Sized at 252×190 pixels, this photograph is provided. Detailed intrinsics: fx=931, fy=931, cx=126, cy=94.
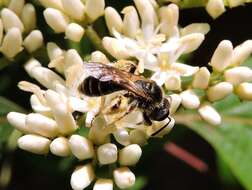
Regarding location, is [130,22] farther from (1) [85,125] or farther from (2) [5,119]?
(2) [5,119]

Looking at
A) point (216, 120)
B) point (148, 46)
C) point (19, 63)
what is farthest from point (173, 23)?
point (19, 63)

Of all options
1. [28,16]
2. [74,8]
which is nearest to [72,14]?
[74,8]

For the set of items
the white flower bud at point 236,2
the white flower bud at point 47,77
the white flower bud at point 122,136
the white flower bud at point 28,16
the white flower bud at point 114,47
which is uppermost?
the white flower bud at point 28,16

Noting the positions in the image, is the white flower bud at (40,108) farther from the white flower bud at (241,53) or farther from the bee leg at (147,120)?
the white flower bud at (241,53)

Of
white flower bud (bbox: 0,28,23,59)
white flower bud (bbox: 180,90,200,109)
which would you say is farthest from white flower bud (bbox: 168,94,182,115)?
white flower bud (bbox: 0,28,23,59)

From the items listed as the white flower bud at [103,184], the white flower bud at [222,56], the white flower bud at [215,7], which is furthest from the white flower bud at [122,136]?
the white flower bud at [215,7]

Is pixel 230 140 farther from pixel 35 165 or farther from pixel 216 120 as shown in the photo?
pixel 35 165
